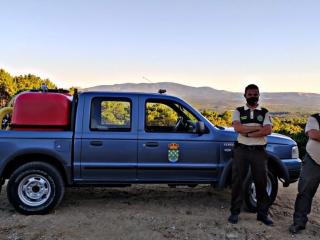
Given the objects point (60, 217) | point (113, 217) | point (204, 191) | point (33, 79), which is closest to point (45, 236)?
point (60, 217)

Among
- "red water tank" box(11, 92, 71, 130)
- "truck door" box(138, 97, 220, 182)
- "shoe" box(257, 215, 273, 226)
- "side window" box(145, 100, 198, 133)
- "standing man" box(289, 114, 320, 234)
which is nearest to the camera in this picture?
"standing man" box(289, 114, 320, 234)

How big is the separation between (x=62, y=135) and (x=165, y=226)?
1963mm

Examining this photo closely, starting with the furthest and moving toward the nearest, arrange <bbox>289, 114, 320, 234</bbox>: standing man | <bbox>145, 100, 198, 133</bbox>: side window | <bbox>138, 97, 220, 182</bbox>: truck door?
1. <bbox>145, 100, 198, 133</bbox>: side window
2. <bbox>138, 97, 220, 182</bbox>: truck door
3. <bbox>289, 114, 320, 234</bbox>: standing man

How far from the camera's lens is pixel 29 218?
5.67m

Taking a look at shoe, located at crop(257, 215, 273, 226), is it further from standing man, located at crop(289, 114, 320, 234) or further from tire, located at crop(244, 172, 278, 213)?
tire, located at crop(244, 172, 278, 213)

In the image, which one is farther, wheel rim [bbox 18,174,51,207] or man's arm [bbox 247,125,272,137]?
wheel rim [bbox 18,174,51,207]

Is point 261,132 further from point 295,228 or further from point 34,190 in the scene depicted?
point 34,190

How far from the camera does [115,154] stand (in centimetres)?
600

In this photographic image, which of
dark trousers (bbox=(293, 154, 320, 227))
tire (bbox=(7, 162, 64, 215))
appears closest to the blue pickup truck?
tire (bbox=(7, 162, 64, 215))

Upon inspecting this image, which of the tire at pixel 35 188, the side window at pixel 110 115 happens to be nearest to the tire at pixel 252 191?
the side window at pixel 110 115

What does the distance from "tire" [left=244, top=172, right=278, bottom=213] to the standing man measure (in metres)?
0.68

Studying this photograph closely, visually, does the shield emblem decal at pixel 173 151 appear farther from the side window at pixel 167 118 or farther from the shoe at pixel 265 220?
the shoe at pixel 265 220

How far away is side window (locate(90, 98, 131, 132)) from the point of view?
6086mm

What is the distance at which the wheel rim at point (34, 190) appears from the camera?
19.1 ft
